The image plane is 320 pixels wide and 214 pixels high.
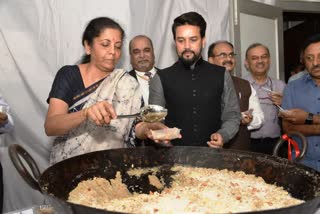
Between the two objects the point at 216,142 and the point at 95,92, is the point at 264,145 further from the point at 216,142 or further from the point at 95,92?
the point at 95,92

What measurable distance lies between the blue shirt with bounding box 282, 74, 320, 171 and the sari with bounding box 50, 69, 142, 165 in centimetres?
99

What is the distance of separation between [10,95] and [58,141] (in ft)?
3.13

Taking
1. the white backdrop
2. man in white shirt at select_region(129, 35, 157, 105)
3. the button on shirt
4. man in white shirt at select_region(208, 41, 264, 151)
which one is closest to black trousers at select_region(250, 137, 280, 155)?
the button on shirt

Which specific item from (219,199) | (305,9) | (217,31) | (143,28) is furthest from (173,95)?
(305,9)

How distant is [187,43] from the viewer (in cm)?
178

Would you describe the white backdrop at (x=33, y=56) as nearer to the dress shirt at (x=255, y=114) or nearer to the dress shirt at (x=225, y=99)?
the dress shirt at (x=225, y=99)

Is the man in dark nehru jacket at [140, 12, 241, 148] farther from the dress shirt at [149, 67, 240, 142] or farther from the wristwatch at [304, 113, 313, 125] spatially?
the wristwatch at [304, 113, 313, 125]

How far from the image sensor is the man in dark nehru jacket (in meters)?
1.79

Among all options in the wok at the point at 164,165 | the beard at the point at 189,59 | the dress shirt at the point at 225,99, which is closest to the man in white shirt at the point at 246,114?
the dress shirt at the point at 225,99

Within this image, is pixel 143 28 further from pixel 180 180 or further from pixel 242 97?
pixel 180 180

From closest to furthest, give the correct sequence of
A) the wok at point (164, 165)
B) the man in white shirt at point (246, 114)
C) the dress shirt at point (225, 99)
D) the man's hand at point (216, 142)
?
the wok at point (164, 165) → the man's hand at point (216, 142) → the dress shirt at point (225, 99) → the man in white shirt at point (246, 114)

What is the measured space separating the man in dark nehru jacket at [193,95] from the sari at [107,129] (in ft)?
0.71

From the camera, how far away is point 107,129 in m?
1.61

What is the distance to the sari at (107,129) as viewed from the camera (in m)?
1.57
